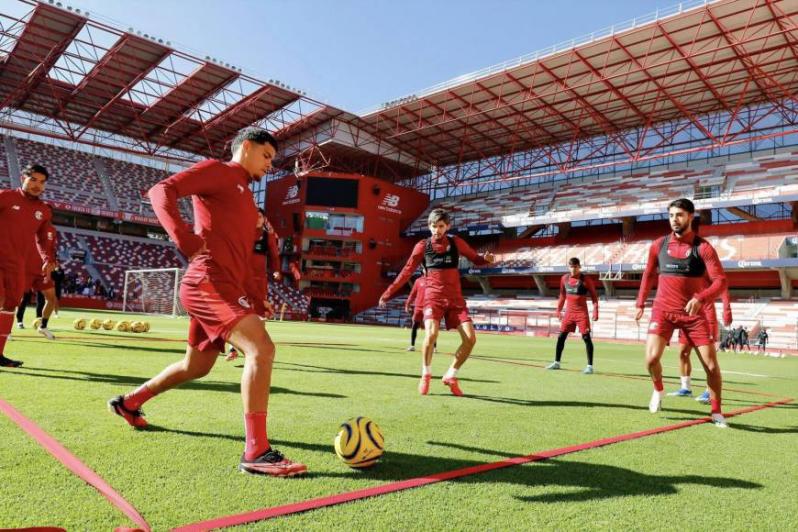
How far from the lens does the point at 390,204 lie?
5100 centimetres

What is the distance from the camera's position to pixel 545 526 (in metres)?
2.56

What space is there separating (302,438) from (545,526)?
1991 millimetres

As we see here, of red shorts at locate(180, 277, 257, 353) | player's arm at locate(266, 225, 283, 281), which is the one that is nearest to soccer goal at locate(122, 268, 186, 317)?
player's arm at locate(266, 225, 283, 281)

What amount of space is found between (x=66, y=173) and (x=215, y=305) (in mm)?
50051

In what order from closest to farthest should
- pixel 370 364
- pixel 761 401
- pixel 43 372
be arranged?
pixel 43 372, pixel 761 401, pixel 370 364

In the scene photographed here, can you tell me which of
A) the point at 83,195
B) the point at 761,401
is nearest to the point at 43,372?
the point at 761,401

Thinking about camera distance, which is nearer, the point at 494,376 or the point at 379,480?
the point at 379,480

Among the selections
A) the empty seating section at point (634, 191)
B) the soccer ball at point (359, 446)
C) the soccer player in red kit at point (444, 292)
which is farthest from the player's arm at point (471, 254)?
the empty seating section at point (634, 191)

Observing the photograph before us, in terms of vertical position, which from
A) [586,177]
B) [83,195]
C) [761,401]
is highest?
[586,177]

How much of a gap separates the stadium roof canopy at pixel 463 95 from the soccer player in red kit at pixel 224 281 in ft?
93.0

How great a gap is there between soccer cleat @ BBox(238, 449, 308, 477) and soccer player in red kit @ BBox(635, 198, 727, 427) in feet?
14.4

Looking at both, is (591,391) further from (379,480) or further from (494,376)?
(379,480)

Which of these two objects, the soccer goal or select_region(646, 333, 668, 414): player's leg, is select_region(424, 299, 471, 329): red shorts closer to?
select_region(646, 333, 668, 414): player's leg

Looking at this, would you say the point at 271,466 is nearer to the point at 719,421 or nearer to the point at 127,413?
the point at 127,413
